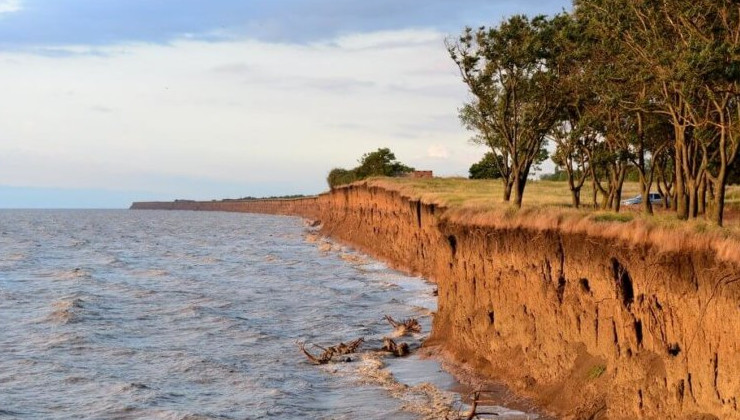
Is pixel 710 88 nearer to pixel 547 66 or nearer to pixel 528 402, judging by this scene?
pixel 528 402

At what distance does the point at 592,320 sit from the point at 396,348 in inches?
378

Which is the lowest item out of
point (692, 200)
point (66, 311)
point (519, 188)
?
point (66, 311)

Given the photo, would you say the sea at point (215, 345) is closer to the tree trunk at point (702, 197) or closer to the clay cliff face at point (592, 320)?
the clay cliff face at point (592, 320)

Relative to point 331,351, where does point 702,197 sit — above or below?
above

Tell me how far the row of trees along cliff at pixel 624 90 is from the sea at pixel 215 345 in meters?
9.48

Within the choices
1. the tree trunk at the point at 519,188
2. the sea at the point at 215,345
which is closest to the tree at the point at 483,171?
the sea at the point at 215,345

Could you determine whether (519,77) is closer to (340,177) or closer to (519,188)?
(519,188)

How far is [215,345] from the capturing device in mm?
31234

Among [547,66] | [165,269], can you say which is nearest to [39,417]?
[547,66]

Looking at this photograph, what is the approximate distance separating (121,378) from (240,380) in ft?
11.8

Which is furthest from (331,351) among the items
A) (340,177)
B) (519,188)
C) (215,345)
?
(340,177)

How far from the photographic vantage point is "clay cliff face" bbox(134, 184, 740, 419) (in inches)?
599

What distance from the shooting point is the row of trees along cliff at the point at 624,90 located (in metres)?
26.1

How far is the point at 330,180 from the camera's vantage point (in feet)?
527
